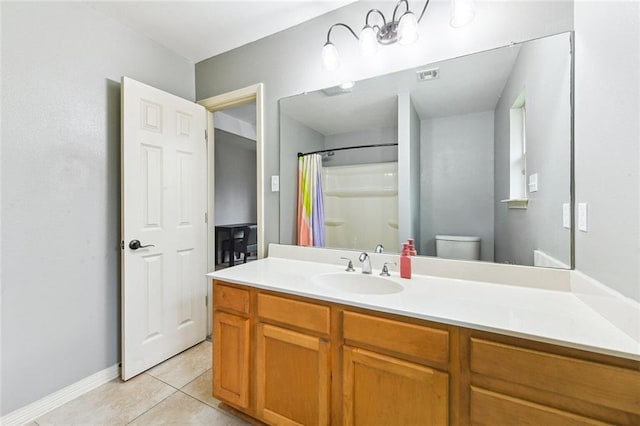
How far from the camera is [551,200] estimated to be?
1246 millimetres

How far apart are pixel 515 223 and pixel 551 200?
0.58ft

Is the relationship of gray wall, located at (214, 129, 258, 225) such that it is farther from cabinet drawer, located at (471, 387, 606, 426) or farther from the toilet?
cabinet drawer, located at (471, 387, 606, 426)

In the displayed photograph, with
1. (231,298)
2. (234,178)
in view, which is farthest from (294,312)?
(234,178)

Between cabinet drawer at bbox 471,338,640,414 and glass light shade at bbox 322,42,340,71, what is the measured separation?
1.64m

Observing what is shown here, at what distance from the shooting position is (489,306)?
102 cm

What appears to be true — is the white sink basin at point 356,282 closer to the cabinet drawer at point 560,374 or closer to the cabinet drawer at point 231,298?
the cabinet drawer at point 231,298

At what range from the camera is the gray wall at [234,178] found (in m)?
4.71

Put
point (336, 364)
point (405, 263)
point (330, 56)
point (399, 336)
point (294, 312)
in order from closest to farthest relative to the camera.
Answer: point (399, 336) < point (336, 364) < point (294, 312) < point (405, 263) < point (330, 56)

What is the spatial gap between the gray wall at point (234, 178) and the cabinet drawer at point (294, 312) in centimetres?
367

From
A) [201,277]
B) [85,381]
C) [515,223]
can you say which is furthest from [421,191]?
[85,381]

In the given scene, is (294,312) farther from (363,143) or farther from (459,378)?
(363,143)

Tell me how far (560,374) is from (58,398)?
96.9 inches

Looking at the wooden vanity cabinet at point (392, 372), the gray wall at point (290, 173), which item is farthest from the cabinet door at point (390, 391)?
the gray wall at point (290, 173)

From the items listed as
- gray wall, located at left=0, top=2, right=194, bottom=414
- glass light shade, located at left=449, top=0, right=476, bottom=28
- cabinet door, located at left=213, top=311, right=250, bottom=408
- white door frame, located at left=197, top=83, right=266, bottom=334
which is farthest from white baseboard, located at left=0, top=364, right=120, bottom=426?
glass light shade, located at left=449, top=0, right=476, bottom=28
